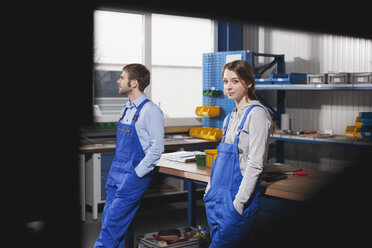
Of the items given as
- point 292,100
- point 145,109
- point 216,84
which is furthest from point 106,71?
point 145,109

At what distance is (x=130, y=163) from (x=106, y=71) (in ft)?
9.80

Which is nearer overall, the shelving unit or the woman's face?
the woman's face

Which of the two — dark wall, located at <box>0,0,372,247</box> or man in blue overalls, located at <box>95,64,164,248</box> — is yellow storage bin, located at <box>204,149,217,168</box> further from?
dark wall, located at <box>0,0,372,247</box>

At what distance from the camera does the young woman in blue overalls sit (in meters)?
2.04

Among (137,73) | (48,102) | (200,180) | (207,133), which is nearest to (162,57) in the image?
(207,133)

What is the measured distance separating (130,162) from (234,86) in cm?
98

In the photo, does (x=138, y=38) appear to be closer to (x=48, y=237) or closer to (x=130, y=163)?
(x=130, y=163)

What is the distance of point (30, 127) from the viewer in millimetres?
351

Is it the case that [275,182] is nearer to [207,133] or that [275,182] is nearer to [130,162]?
[130,162]

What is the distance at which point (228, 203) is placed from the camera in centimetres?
207

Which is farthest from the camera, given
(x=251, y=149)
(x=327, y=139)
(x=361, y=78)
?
(x=327, y=139)

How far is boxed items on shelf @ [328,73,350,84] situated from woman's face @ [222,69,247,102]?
255 centimetres

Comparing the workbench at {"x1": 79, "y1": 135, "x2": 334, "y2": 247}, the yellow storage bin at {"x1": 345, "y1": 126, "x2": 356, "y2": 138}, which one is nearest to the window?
the workbench at {"x1": 79, "y1": 135, "x2": 334, "y2": 247}

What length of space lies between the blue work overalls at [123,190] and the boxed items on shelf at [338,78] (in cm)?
247
